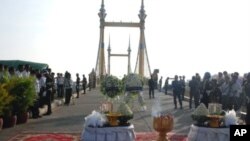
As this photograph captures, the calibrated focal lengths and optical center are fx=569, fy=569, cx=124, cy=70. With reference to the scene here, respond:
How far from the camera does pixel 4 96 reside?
1622 cm

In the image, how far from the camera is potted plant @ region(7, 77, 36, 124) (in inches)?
717

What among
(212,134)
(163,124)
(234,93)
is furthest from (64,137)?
(234,93)

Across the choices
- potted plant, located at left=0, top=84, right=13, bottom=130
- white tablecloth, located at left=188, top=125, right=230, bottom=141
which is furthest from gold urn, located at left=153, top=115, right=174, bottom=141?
potted plant, located at left=0, top=84, right=13, bottom=130

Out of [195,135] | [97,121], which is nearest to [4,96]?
[97,121]

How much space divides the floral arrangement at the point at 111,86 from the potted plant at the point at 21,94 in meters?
2.74

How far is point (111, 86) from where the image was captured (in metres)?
20.8

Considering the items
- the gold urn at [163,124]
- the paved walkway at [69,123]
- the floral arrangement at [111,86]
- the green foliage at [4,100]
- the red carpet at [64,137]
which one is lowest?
the red carpet at [64,137]

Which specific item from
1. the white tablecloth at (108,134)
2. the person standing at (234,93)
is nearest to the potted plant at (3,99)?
the white tablecloth at (108,134)

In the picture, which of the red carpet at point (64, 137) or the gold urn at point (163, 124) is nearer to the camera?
the gold urn at point (163, 124)

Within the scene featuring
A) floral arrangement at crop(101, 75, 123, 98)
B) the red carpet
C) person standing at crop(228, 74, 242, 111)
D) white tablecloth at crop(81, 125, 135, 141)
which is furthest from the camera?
floral arrangement at crop(101, 75, 123, 98)

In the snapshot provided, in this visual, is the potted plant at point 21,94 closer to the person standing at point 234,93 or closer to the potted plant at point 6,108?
the potted plant at point 6,108

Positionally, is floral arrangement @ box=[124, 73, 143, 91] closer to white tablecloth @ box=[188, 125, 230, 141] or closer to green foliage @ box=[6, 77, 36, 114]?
green foliage @ box=[6, 77, 36, 114]

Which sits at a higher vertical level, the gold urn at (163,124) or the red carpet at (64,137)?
the gold urn at (163,124)

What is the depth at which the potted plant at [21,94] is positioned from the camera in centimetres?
1820
